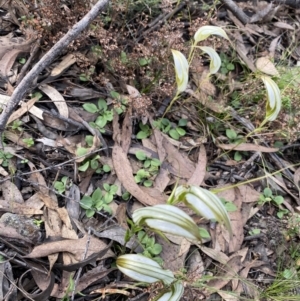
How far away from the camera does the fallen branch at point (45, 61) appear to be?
4.94 ft

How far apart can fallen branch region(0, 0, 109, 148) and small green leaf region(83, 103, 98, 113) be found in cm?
23

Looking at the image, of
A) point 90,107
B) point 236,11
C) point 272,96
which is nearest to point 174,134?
point 90,107

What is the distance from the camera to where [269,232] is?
5.75 feet

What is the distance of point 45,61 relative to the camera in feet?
5.20

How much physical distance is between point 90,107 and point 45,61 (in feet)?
0.86

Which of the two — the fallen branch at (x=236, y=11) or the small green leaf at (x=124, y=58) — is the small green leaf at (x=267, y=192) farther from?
the fallen branch at (x=236, y=11)

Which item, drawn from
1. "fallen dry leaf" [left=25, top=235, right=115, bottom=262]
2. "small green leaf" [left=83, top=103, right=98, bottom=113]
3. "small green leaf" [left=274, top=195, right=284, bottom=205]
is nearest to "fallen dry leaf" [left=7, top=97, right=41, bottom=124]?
"small green leaf" [left=83, top=103, right=98, bottom=113]

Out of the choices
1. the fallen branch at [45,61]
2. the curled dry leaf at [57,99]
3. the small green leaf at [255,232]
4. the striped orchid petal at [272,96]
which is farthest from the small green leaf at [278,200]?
the fallen branch at [45,61]

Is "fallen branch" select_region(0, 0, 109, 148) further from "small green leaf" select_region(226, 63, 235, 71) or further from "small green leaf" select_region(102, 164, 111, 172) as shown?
"small green leaf" select_region(226, 63, 235, 71)

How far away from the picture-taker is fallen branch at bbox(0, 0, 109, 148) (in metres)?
1.51

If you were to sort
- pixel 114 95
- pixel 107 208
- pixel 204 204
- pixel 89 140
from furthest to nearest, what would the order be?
pixel 114 95 < pixel 89 140 < pixel 107 208 < pixel 204 204

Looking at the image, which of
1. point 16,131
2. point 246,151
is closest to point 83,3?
point 16,131

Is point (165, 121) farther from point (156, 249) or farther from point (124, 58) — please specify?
point (156, 249)

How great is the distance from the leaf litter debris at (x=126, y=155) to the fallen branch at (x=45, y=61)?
135 mm
